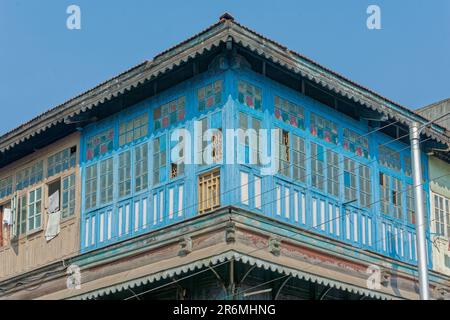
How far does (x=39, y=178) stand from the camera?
22594 mm

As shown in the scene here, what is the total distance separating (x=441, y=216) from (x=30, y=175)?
30.9 ft

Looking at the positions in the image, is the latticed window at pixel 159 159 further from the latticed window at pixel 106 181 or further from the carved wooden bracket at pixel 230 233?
the carved wooden bracket at pixel 230 233

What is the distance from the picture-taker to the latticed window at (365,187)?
68.2 ft

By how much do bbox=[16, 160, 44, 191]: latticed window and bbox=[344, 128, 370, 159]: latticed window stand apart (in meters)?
6.91

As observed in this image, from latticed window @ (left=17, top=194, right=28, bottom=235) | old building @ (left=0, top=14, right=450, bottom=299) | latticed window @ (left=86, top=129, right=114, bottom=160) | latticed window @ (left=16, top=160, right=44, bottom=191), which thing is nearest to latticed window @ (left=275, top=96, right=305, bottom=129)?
old building @ (left=0, top=14, right=450, bottom=299)

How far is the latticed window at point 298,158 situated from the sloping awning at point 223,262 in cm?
204

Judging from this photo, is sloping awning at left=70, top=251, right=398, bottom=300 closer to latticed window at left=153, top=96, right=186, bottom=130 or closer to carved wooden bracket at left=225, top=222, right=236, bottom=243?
carved wooden bracket at left=225, top=222, right=236, bottom=243

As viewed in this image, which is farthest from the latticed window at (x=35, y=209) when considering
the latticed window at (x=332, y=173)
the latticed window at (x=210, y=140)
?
the latticed window at (x=332, y=173)

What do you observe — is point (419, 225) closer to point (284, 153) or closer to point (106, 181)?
point (284, 153)

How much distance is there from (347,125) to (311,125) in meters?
1.19

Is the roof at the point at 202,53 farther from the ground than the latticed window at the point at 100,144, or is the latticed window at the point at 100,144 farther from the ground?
the roof at the point at 202,53

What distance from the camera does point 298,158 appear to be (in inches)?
769

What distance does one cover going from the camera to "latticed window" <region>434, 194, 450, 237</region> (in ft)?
74.3
